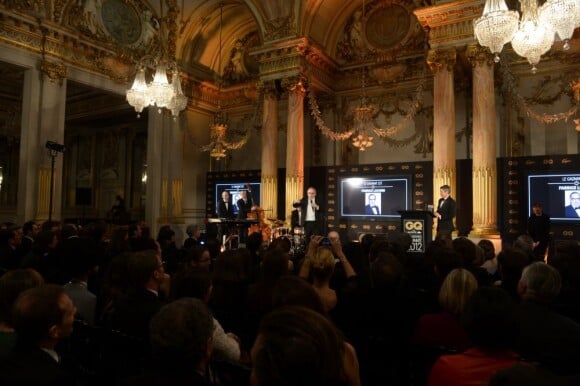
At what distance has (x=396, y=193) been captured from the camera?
10945 mm

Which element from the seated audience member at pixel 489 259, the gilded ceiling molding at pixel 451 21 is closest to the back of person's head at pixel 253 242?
the seated audience member at pixel 489 259

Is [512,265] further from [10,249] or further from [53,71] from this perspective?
[53,71]

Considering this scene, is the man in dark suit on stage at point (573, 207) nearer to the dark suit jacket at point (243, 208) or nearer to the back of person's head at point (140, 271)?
the dark suit jacket at point (243, 208)

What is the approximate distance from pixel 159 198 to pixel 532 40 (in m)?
10.5

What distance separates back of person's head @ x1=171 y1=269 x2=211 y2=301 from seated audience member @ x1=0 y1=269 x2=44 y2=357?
2.35ft

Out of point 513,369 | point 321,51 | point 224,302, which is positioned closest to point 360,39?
point 321,51

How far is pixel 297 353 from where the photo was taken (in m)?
1.02

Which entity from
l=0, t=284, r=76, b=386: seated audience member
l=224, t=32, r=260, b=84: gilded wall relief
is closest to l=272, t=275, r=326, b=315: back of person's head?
l=0, t=284, r=76, b=386: seated audience member

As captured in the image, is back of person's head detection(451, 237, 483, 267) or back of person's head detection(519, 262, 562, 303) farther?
back of person's head detection(451, 237, 483, 267)

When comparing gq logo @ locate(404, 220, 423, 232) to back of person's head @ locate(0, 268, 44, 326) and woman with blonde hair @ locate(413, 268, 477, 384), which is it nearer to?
woman with blonde hair @ locate(413, 268, 477, 384)

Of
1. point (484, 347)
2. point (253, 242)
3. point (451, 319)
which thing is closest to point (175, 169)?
point (253, 242)

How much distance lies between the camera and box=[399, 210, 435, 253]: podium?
Result: 27.0 feet

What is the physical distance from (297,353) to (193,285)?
160 cm

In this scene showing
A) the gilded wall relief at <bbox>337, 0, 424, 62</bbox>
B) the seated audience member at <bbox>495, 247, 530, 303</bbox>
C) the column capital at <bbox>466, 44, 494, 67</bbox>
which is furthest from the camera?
the gilded wall relief at <bbox>337, 0, 424, 62</bbox>
